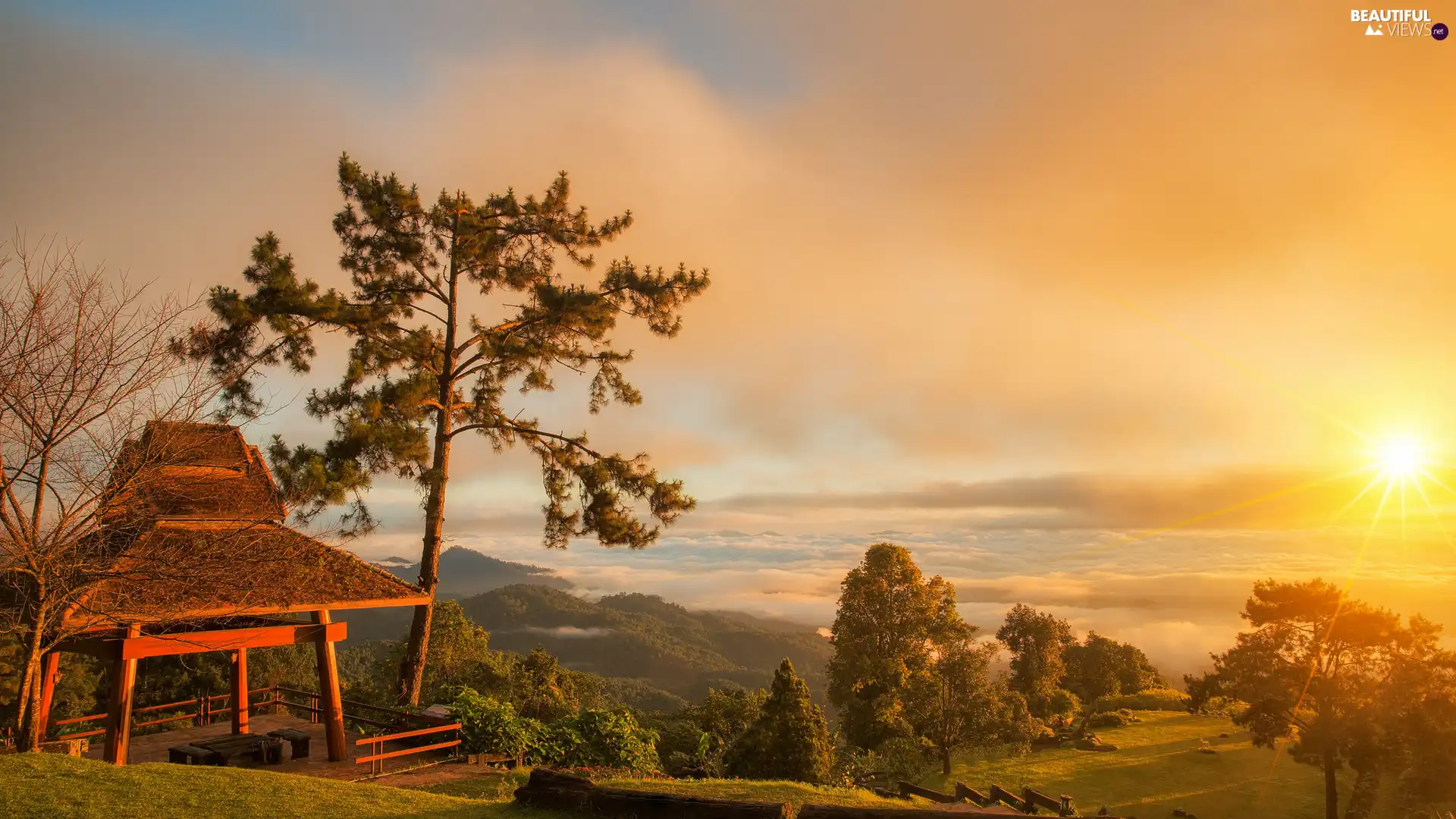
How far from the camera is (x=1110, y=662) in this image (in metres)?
59.0

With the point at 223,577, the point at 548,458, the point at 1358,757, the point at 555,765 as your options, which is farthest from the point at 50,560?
the point at 1358,757

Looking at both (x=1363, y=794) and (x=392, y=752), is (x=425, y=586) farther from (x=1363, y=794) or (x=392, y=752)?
(x=1363, y=794)

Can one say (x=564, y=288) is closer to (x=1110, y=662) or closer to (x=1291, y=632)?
(x=1291, y=632)

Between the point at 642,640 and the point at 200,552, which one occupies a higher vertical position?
the point at 200,552

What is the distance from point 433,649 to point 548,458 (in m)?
11.9

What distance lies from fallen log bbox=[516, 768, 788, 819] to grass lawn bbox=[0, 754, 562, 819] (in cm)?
30

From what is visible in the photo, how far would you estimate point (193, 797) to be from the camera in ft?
38.3

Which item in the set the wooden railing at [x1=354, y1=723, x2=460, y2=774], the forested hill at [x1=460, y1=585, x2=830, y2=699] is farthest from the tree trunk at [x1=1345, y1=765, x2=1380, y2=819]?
the forested hill at [x1=460, y1=585, x2=830, y2=699]

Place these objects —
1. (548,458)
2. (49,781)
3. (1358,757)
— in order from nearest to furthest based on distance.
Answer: (49,781), (548,458), (1358,757)

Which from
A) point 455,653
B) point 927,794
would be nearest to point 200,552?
point 455,653

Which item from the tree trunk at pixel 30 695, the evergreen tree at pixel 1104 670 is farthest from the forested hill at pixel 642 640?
the tree trunk at pixel 30 695

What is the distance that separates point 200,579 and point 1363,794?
4054cm

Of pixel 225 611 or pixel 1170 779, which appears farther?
pixel 1170 779

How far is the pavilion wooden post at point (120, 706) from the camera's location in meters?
14.9
